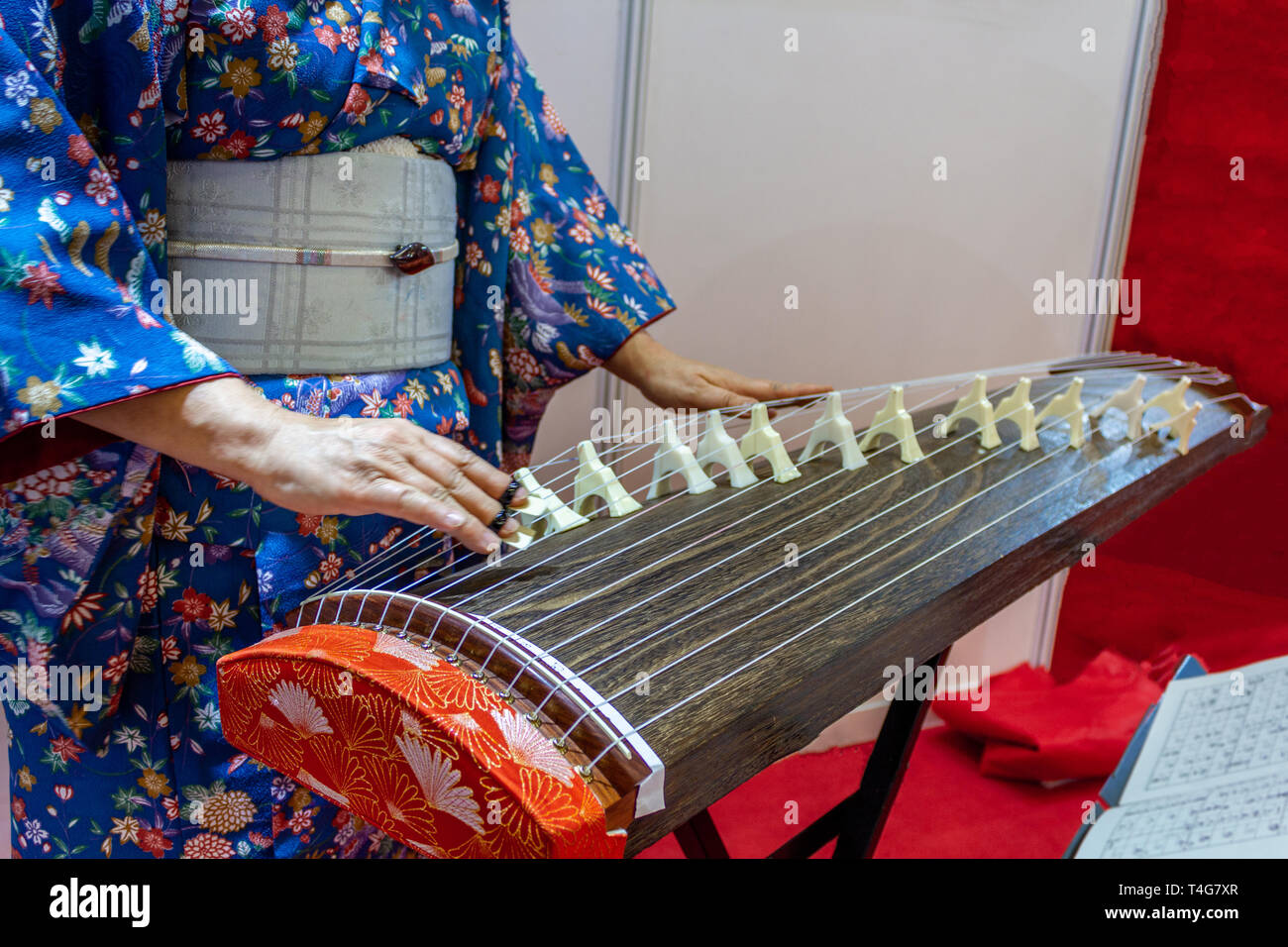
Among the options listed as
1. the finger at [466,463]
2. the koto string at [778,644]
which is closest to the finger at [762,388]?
the koto string at [778,644]

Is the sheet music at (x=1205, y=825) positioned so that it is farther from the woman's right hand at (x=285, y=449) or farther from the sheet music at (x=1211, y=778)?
the woman's right hand at (x=285, y=449)

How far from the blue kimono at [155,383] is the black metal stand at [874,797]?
2.12 ft

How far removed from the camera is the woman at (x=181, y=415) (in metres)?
0.73

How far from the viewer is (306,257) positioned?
0.97 meters

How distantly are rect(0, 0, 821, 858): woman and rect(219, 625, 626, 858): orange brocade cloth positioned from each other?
130 mm

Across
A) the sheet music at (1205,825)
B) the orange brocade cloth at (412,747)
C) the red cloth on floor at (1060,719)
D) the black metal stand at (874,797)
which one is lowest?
the red cloth on floor at (1060,719)

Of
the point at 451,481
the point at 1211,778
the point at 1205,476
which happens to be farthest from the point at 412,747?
the point at 1205,476

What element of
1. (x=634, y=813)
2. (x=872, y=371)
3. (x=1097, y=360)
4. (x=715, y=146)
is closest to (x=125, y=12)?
(x=634, y=813)

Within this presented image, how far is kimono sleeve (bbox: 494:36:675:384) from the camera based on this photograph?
1.35 metres

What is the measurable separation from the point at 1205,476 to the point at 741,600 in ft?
6.33

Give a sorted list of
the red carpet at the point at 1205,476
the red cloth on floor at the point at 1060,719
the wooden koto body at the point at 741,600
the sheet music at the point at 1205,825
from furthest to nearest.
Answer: the red cloth on floor at the point at 1060,719, the red carpet at the point at 1205,476, the sheet music at the point at 1205,825, the wooden koto body at the point at 741,600

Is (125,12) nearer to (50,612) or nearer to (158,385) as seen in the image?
(158,385)

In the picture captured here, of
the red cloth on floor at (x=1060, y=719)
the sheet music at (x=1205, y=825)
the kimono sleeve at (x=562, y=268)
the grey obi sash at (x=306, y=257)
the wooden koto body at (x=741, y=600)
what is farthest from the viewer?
the red cloth on floor at (x=1060, y=719)

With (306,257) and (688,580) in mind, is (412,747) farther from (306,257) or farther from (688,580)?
(306,257)
